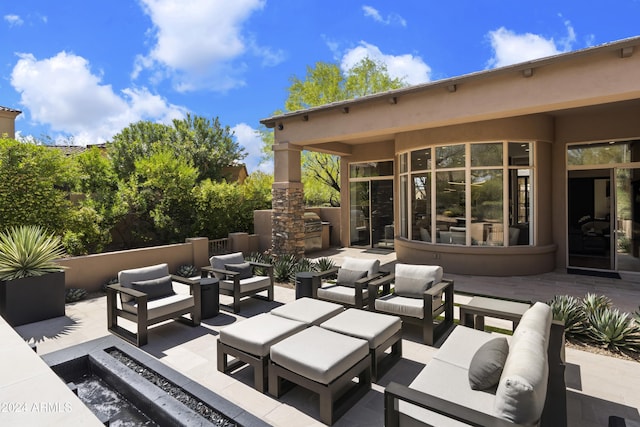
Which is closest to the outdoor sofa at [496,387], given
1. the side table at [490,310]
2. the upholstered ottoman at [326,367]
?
the upholstered ottoman at [326,367]

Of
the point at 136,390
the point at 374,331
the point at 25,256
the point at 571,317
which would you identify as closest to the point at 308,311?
the point at 374,331

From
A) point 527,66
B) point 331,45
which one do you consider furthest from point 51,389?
point 331,45

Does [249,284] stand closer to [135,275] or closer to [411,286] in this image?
[135,275]

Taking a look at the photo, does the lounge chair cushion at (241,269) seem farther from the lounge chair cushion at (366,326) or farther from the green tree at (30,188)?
the green tree at (30,188)

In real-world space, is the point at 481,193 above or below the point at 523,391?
above

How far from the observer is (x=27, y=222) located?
7758mm

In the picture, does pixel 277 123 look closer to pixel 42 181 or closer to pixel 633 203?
pixel 42 181

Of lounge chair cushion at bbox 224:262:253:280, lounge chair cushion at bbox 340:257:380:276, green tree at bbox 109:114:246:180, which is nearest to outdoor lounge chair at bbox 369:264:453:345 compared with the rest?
lounge chair cushion at bbox 340:257:380:276

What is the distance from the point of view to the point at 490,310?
4.39 metres

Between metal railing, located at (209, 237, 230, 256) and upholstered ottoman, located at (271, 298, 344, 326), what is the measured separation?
6.10 meters

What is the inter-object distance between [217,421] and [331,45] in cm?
2141

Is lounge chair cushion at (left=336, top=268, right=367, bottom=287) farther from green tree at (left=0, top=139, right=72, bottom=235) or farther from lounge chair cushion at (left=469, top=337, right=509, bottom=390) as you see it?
green tree at (left=0, top=139, right=72, bottom=235)

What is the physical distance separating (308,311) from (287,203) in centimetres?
574

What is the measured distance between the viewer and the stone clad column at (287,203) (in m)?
10.2
